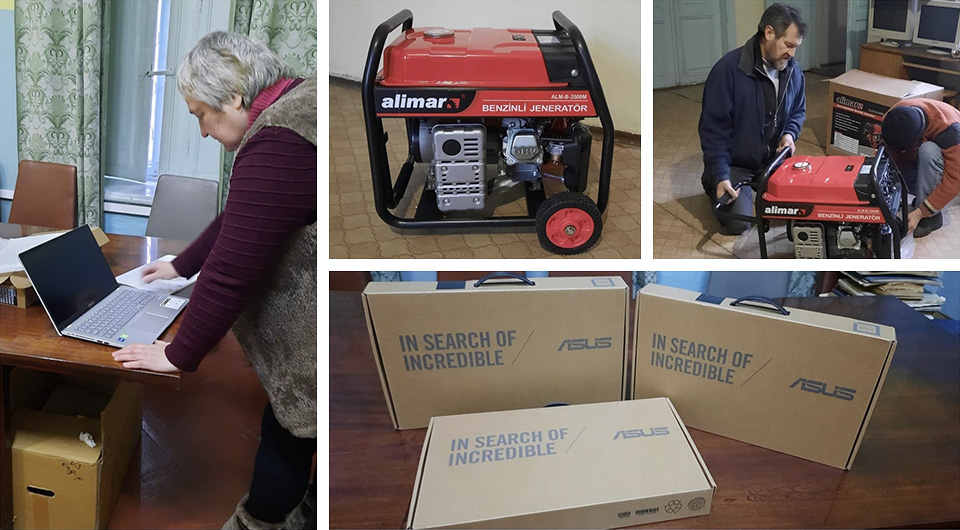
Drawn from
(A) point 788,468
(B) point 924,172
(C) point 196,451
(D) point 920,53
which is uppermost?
(D) point 920,53

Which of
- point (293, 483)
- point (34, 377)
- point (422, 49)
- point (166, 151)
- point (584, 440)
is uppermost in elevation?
Answer: point (422, 49)

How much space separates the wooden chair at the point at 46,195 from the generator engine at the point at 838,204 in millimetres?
2625

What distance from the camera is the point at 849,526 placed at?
121cm

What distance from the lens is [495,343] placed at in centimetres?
143

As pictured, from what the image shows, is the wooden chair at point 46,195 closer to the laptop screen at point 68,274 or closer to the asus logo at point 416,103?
the laptop screen at point 68,274

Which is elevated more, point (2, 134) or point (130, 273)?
point (2, 134)

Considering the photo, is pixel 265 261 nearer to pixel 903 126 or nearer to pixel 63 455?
pixel 63 455

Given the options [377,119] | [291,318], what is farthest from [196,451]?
[377,119]

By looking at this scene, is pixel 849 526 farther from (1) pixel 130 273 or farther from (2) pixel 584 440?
(1) pixel 130 273

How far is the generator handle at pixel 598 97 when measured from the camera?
164 cm

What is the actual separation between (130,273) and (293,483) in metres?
0.88

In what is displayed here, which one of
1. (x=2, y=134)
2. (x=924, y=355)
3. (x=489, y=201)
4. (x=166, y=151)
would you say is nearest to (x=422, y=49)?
(x=489, y=201)

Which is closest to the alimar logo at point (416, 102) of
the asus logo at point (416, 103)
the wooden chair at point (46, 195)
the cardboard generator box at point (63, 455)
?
the asus logo at point (416, 103)

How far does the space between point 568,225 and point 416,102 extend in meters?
0.51
